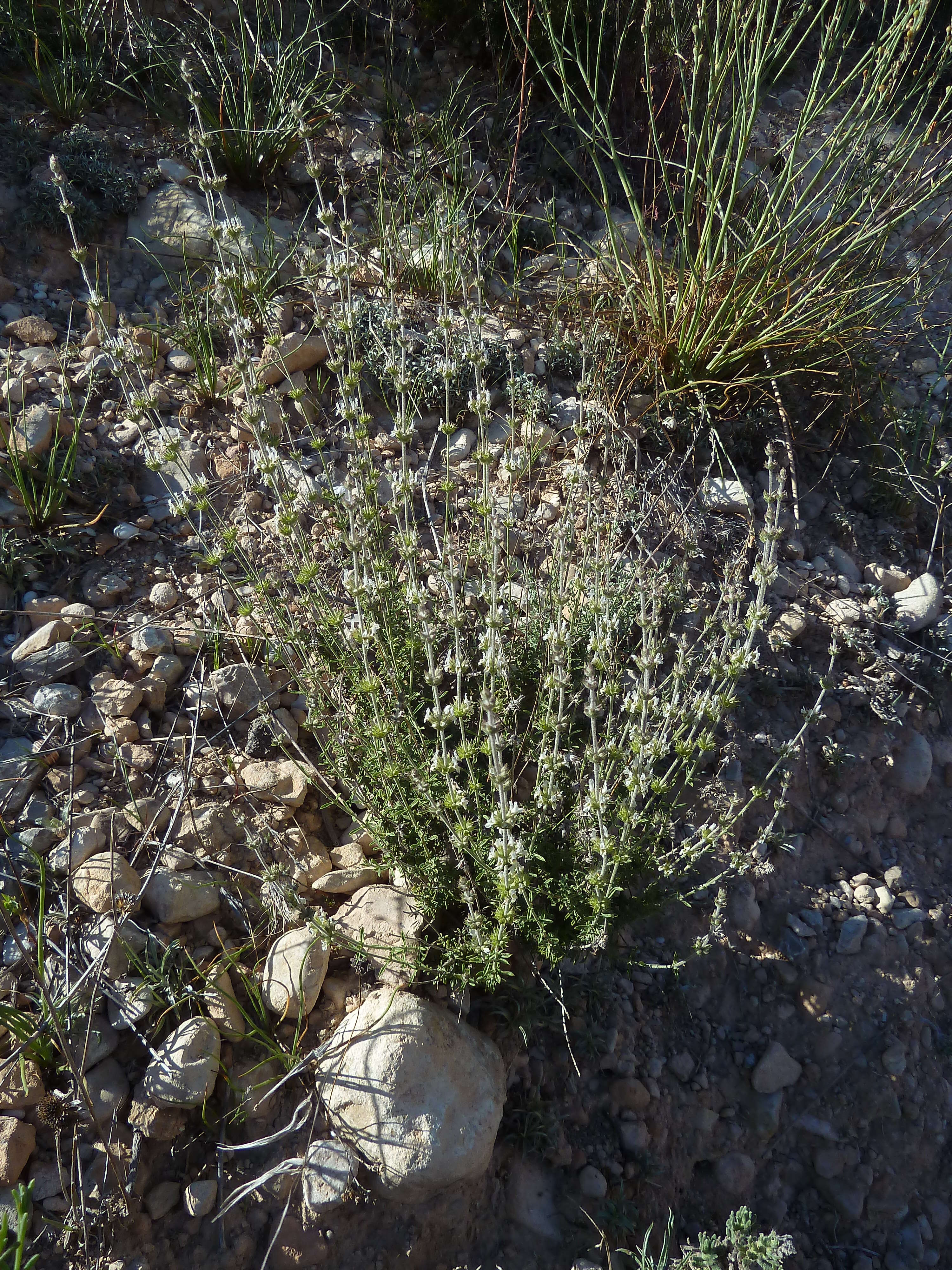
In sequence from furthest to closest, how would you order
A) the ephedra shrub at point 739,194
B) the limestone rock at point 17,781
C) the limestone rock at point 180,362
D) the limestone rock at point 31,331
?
the limestone rock at point 180,362, the limestone rock at point 31,331, the ephedra shrub at point 739,194, the limestone rock at point 17,781

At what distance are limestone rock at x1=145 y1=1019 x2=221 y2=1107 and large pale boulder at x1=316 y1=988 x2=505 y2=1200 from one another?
0.33 m

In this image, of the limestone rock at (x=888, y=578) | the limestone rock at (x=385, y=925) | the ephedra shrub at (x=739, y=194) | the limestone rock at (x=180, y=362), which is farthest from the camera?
the limestone rock at (x=888, y=578)

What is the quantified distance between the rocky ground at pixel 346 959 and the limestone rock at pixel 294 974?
0.04 ft

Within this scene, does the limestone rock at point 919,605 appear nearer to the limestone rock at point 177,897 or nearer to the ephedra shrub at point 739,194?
the ephedra shrub at point 739,194

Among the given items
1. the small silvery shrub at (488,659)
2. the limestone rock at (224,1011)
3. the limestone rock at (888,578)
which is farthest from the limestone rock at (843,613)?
the limestone rock at (224,1011)

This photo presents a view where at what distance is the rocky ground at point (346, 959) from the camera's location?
2467 mm

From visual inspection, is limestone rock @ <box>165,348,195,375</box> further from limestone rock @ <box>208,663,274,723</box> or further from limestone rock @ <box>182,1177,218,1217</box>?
limestone rock @ <box>182,1177,218,1217</box>

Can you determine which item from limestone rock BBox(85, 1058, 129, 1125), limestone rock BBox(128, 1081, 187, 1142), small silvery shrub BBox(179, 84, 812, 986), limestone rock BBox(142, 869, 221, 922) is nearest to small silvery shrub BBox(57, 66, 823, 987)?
small silvery shrub BBox(179, 84, 812, 986)

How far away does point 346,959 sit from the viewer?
A: 112 inches

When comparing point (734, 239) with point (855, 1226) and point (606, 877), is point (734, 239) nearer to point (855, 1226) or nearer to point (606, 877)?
point (606, 877)

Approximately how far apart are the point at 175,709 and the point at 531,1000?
66.1 inches

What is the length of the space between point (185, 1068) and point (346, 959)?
59 cm

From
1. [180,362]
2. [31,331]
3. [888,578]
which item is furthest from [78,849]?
[888,578]

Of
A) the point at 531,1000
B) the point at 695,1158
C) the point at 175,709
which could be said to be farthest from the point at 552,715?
the point at 695,1158
